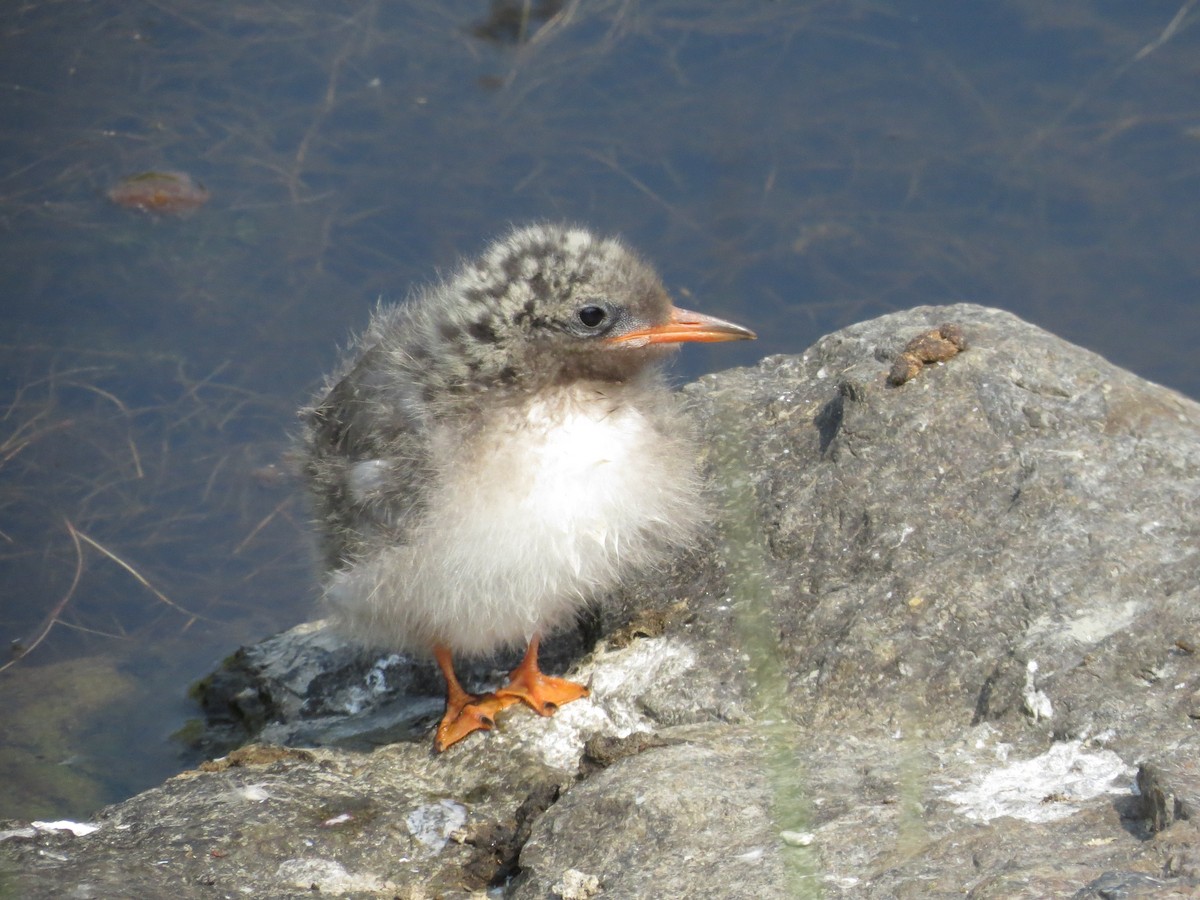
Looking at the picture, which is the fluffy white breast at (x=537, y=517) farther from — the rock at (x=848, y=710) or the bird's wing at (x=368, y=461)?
the rock at (x=848, y=710)

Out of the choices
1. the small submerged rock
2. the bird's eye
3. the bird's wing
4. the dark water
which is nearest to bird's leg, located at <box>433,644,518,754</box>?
the bird's wing

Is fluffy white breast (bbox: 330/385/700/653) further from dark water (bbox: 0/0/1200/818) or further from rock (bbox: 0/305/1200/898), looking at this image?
dark water (bbox: 0/0/1200/818)

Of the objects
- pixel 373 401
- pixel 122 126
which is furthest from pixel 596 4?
pixel 373 401

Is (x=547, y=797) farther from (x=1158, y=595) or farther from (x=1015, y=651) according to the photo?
(x=1158, y=595)

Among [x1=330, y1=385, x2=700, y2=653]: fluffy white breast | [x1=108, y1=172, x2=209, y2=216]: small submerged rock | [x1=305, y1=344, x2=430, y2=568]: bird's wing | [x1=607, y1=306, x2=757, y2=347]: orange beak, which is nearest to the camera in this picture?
[x1=330, y1=385, x2=700, y2=653]: fluffy white breast

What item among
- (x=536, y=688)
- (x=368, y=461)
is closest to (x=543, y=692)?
(x=536, y=688)

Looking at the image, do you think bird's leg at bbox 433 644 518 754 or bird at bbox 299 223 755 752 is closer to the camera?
bird at bbox 299 223 755 752
